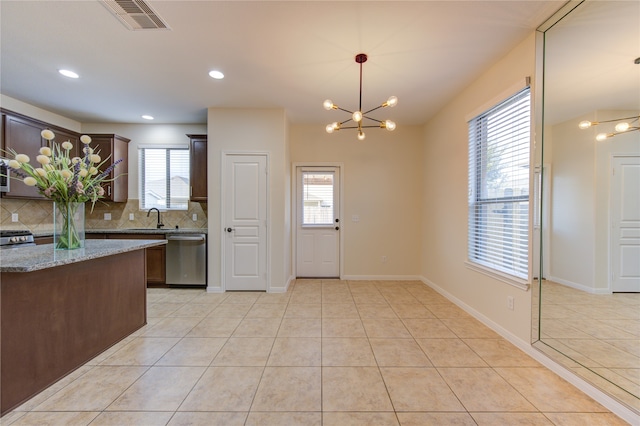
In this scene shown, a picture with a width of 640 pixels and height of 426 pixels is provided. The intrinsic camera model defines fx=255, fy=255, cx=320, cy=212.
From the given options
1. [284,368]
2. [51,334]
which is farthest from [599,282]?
[51,334]

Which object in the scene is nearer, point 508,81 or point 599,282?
point 599,282

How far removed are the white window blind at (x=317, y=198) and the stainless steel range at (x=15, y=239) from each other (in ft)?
12.4

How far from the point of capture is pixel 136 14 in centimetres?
205

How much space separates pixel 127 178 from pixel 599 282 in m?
6.36

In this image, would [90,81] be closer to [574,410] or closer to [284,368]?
[284,368]

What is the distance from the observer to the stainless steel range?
10.1 feet

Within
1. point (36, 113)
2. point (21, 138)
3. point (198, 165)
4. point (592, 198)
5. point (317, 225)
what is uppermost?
Answer: point (36, 113)

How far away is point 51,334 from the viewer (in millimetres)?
1855

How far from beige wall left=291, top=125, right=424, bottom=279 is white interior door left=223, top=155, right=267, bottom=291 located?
99cm

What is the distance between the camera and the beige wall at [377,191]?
4.67m

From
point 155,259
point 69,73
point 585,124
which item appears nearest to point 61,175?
point 69,73

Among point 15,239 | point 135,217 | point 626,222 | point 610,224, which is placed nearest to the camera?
point 626,222

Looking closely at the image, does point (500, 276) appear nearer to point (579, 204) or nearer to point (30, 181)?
point (579, 204)

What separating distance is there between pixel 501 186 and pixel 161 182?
204 inches
